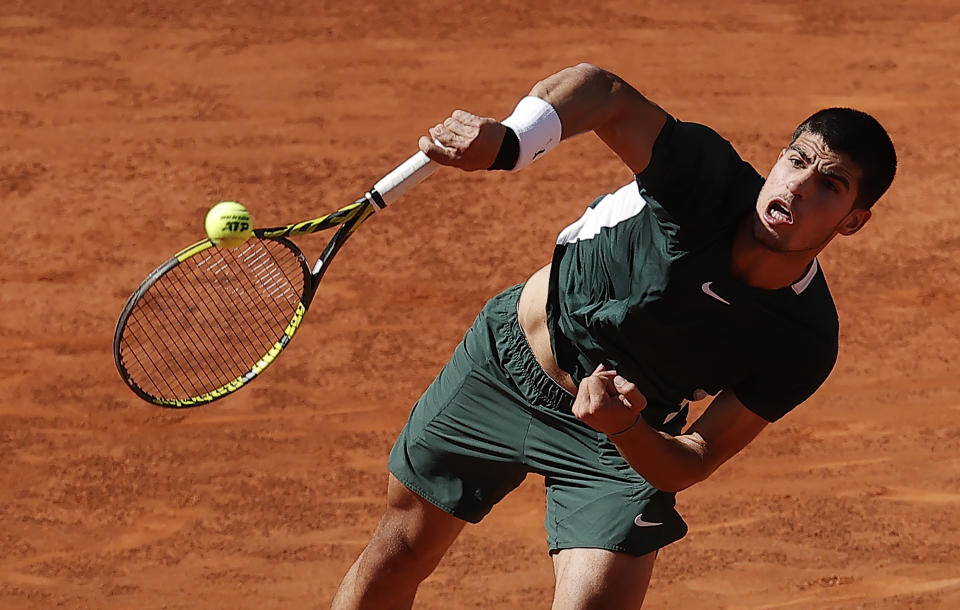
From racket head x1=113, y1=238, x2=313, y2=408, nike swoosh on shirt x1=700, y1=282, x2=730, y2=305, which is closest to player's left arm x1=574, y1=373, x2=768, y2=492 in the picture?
nike swoosh on shirt x1=700, y1=282, x2=730, y2=305

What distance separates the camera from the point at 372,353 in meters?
7.03

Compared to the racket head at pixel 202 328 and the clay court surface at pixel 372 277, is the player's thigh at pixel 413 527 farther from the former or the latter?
the racket head at pixel 202 328

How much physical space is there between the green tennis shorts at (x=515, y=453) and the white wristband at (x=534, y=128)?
3.62 feet

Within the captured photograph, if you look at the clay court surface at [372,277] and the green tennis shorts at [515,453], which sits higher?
the green tennis shorts at [515,453]

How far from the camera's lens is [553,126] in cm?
358

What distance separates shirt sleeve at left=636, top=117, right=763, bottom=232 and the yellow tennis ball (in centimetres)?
121

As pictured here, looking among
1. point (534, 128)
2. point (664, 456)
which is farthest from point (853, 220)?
point (534, 128)

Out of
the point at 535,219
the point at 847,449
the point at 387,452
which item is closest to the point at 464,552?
the point at 387,452

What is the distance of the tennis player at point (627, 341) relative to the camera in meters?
3.73

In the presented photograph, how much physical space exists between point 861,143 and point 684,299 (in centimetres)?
67

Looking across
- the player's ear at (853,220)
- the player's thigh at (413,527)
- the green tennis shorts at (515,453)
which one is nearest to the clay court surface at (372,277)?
the player's thigh at (413,527)

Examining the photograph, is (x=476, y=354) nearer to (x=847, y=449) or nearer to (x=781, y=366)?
(x=781, y=366)

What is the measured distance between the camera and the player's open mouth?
3727 mm

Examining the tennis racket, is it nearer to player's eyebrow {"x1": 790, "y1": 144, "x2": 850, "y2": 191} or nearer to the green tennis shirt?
the green tennis shirt
